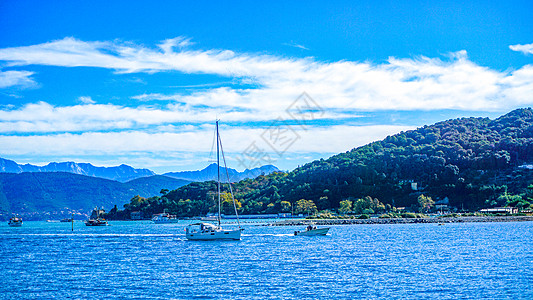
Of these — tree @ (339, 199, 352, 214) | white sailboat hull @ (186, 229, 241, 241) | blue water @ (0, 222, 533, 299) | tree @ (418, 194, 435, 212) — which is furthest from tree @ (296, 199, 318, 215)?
blue water @ (0, 222, 533, 299)

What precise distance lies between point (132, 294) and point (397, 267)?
22.1 meters

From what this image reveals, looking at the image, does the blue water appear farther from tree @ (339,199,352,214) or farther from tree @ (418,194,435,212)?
tree @ (418,194,435,212)

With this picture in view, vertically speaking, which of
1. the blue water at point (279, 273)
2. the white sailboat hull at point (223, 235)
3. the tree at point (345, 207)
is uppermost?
the tree at point (345, 207)

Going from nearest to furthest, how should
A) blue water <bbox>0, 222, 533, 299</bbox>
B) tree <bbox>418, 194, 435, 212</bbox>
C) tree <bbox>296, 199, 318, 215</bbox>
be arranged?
blue water <bbox>0, 222, 533, 299</bbox> → tree <bbox>418, 194, 435, 212</bbox> → tree <bbox>296, 199, 318, 215</bbox>

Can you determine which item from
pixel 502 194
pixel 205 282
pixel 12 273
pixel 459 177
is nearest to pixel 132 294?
pixel 205 282

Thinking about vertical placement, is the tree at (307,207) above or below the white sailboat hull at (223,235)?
above

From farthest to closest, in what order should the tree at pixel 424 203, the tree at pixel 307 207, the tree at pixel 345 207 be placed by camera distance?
1. the tree at pixel 307 207
2. the tree at pixel 424 203
3. the tree at pixel 345 207

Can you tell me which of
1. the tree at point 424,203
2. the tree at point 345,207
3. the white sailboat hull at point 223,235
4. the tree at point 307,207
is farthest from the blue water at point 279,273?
the tree at point 307,207

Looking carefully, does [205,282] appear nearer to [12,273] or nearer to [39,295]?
[39,295]

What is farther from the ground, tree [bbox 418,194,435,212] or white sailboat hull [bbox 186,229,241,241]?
tree [bbox 418,194,435,212]

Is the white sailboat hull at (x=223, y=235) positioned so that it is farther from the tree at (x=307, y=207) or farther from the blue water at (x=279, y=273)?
the tree at (x=307, y=207)

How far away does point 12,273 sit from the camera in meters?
44.8

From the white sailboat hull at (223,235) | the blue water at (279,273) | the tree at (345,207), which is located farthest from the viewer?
the tree at (345,207)

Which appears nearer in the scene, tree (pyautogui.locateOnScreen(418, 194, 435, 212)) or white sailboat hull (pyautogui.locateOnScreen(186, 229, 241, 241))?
white sailboat hull (pyautogui.locateOnScreen(186, 229, 241, 241))
